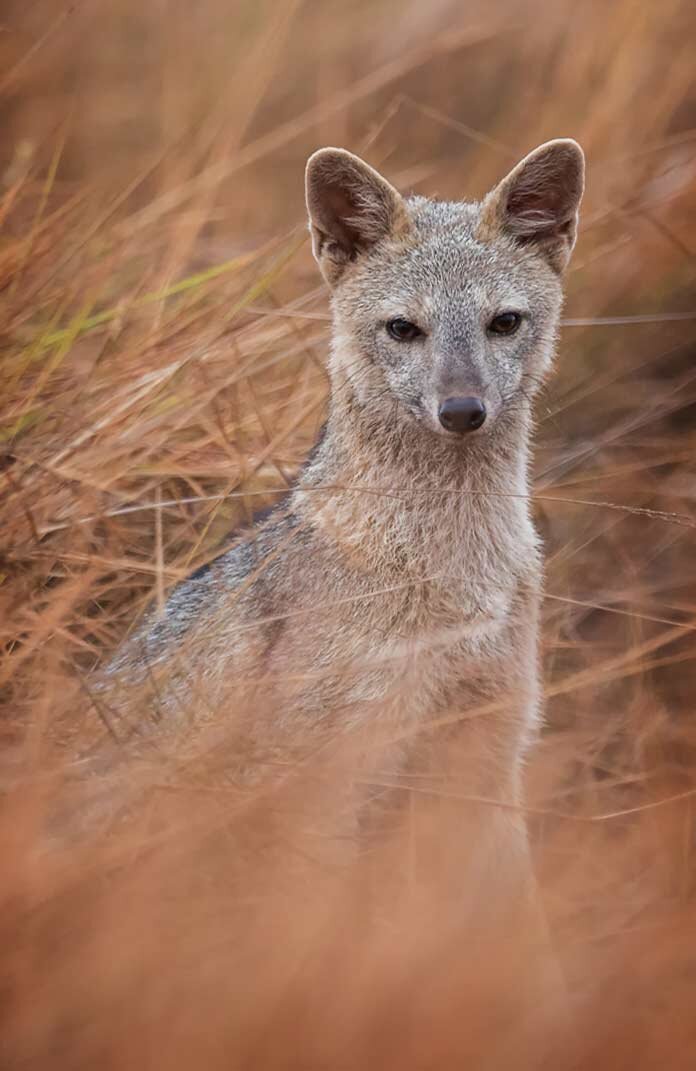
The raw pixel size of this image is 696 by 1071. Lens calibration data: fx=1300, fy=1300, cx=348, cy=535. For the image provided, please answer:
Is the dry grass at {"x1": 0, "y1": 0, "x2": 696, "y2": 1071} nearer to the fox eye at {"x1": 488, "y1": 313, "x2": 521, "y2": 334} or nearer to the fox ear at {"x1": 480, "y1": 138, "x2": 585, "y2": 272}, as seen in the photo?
the fox ear at {"x1": 480, "y1": 138, "x2": 585, "y2": 272}

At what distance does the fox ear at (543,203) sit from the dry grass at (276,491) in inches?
13.9

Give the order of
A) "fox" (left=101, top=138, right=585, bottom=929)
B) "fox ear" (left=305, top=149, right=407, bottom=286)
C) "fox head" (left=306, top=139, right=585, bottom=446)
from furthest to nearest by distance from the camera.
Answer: "fox ear" (left=305, top=149, right=407, bottom=286) < "fox head" (left=306, top=139, right=585, bottom=446) < "fox" (left=101, top=138, right=585, bottom=929)

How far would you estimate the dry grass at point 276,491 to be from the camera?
6.58 ft

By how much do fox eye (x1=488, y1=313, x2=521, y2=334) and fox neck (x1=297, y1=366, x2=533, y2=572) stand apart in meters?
0.22

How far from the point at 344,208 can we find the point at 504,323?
573 mm

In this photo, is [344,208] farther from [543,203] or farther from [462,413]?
[462,413]

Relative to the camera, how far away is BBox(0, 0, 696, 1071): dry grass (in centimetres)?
201

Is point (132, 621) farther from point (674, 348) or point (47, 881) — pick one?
point (674, 348)

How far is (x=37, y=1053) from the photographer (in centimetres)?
192

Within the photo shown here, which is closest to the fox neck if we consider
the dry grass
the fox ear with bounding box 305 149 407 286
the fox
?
the fox

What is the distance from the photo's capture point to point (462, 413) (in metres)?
3.20

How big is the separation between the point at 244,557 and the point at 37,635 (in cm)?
74

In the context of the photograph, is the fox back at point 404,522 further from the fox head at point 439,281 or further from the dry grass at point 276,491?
the dry grass at point 276,491

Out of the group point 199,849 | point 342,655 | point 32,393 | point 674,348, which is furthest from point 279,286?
point 199,849
